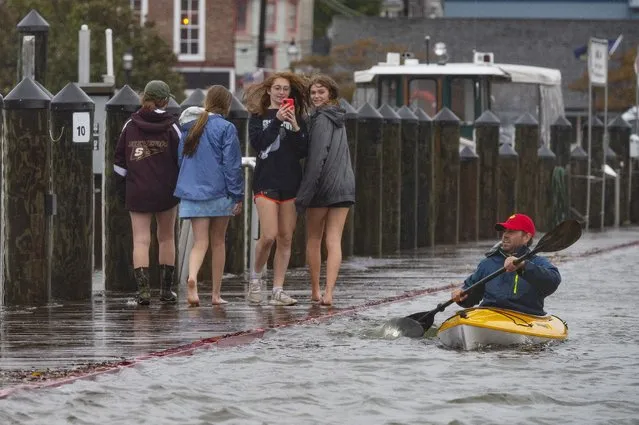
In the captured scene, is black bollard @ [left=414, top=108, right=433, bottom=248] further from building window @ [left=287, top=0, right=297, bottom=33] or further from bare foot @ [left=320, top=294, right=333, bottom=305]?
building window @ [left=287, top=0, right=297, bottom=33]

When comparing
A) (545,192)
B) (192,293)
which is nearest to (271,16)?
(545,192)

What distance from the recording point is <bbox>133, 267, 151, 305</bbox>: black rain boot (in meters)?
16.6

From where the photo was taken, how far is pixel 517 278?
595 inches

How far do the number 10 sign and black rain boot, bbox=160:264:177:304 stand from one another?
4.06ft

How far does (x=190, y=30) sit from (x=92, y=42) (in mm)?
Result: 23682

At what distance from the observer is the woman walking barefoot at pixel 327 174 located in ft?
55.0

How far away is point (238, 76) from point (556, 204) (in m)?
51.5

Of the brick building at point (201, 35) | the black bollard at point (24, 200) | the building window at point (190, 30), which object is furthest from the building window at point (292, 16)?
the black bollard at point (24, 200)

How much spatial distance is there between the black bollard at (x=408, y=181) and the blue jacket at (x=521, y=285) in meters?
9.74

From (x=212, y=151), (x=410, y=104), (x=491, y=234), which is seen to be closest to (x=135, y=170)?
(x=212, y=151)

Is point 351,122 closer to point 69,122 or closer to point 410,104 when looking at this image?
point 69,122

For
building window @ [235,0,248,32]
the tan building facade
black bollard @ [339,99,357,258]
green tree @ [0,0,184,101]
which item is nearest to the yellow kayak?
black bollard @ [339,99,357,258]

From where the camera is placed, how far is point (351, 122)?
74.8ft

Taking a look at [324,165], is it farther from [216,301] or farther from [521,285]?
[521,285]
